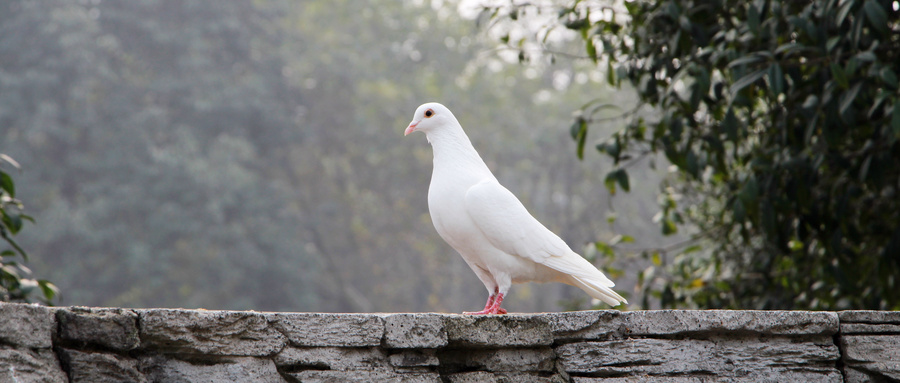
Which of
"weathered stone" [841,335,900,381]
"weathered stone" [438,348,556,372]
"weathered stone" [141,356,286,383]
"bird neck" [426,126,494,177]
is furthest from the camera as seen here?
"bird neck" [426,126,494,177]

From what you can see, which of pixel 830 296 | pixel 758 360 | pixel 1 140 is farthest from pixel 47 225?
pixel 758 360

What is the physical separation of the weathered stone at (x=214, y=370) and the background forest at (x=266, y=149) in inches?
609

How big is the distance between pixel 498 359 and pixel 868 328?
110 centimetres

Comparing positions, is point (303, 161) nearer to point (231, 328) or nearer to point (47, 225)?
point (47, 225)

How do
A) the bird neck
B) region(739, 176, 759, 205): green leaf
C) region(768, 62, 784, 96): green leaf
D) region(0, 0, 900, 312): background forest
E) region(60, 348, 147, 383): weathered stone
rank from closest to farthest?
region(60, 348, 147, 383): weathered stone < the bird neck < region(768, 62, 784, 96): green leaf < region(739, 176, 759, 205): green leaf < region(0, 0, 900, 312): background forest

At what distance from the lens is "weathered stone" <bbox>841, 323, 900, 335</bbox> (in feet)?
7.76

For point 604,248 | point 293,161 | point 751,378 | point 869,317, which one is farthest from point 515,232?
point 293,161

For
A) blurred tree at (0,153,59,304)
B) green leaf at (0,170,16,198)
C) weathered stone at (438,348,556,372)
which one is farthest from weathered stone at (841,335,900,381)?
green leaf at (0,170,16,198)

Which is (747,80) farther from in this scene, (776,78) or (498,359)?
(498,359)

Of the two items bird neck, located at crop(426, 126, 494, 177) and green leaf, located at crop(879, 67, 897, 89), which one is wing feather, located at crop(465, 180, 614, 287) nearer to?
bird neck, located at crop(426, 126, 494, 177)

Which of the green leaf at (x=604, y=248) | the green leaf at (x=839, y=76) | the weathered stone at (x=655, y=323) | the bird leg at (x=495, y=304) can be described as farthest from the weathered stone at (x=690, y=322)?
the green leaf at (x=604, y=248)

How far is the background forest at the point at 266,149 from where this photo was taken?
18.2m

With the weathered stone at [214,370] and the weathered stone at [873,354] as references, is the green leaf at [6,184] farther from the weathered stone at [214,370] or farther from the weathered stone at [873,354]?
the weathered stone at [873,354]

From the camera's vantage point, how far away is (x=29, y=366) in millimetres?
1731
